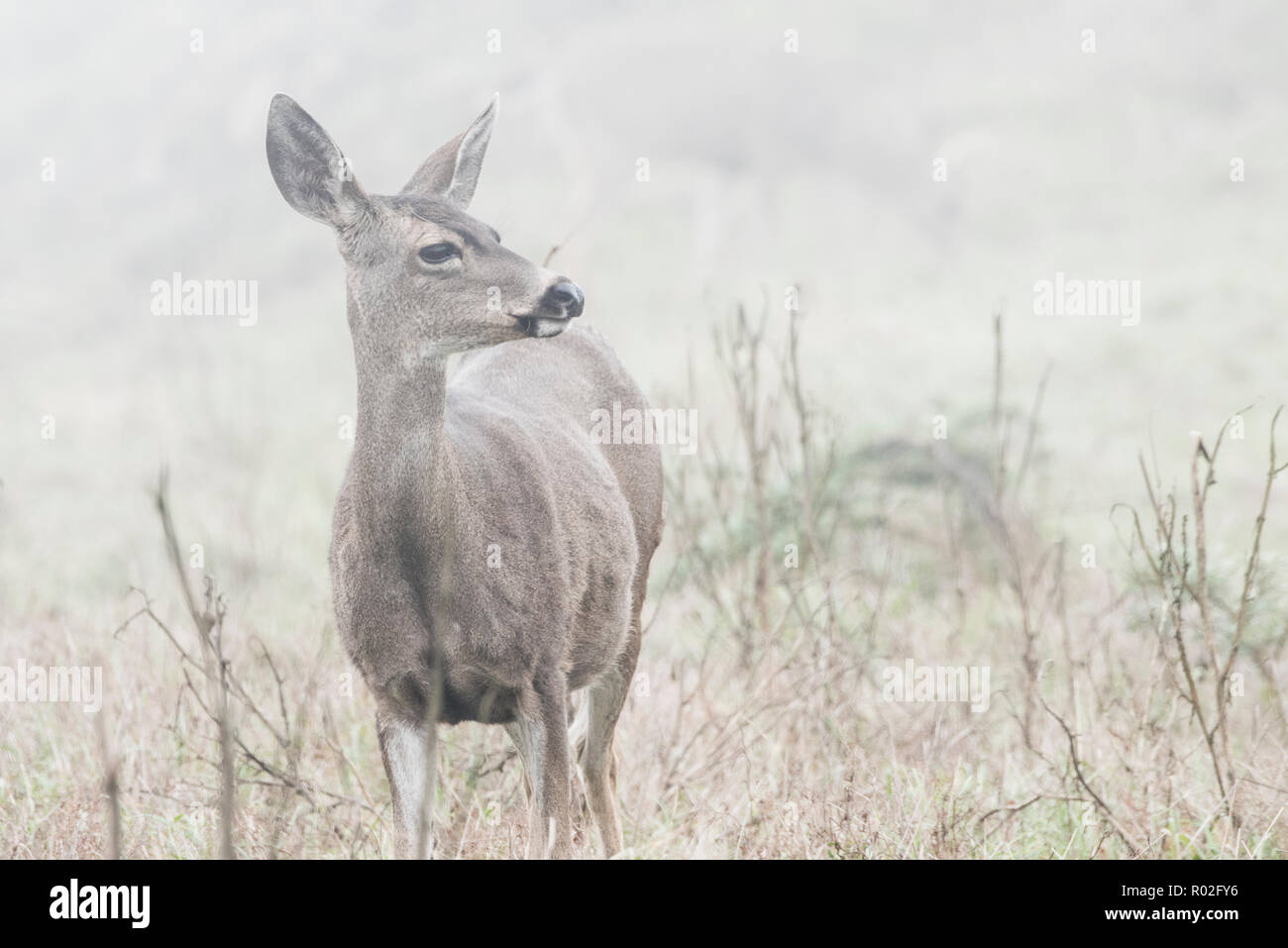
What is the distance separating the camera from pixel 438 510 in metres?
4.20

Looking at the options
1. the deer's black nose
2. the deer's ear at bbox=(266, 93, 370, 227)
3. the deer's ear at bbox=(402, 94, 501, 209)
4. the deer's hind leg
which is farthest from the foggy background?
the deer's black nose

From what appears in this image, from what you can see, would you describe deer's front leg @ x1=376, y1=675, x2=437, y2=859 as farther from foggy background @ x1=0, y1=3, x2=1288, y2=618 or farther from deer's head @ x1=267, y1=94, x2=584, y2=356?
foggy background @ x1=0, y1=3, x2=1288, y2=618

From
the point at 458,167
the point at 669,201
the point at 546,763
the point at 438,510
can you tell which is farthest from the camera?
the point at 669,201

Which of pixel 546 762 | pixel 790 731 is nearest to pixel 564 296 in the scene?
pixel 546 762

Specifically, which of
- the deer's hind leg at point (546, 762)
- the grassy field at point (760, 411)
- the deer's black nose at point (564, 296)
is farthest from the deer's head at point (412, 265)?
the deer's hind leg at point (546, 762)

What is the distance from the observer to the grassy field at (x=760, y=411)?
5.05 meters

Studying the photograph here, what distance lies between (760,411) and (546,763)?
11.2 meters

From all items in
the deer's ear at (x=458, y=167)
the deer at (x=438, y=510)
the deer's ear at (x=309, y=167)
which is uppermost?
the deer's ear at (x=458, y=167)

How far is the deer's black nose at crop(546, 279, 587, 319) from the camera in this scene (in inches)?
166

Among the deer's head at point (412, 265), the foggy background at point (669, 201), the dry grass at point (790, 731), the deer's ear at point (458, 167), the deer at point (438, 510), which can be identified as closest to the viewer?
the deer at point (438, 510)

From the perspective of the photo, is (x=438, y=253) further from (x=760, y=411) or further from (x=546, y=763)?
(x=760, y=411)

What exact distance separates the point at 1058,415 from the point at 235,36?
31348 millimetres

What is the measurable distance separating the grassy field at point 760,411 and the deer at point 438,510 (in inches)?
13.4

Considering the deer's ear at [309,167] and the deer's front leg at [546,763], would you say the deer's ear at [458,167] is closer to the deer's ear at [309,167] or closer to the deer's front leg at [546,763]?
the deer's ear at [309,167]
